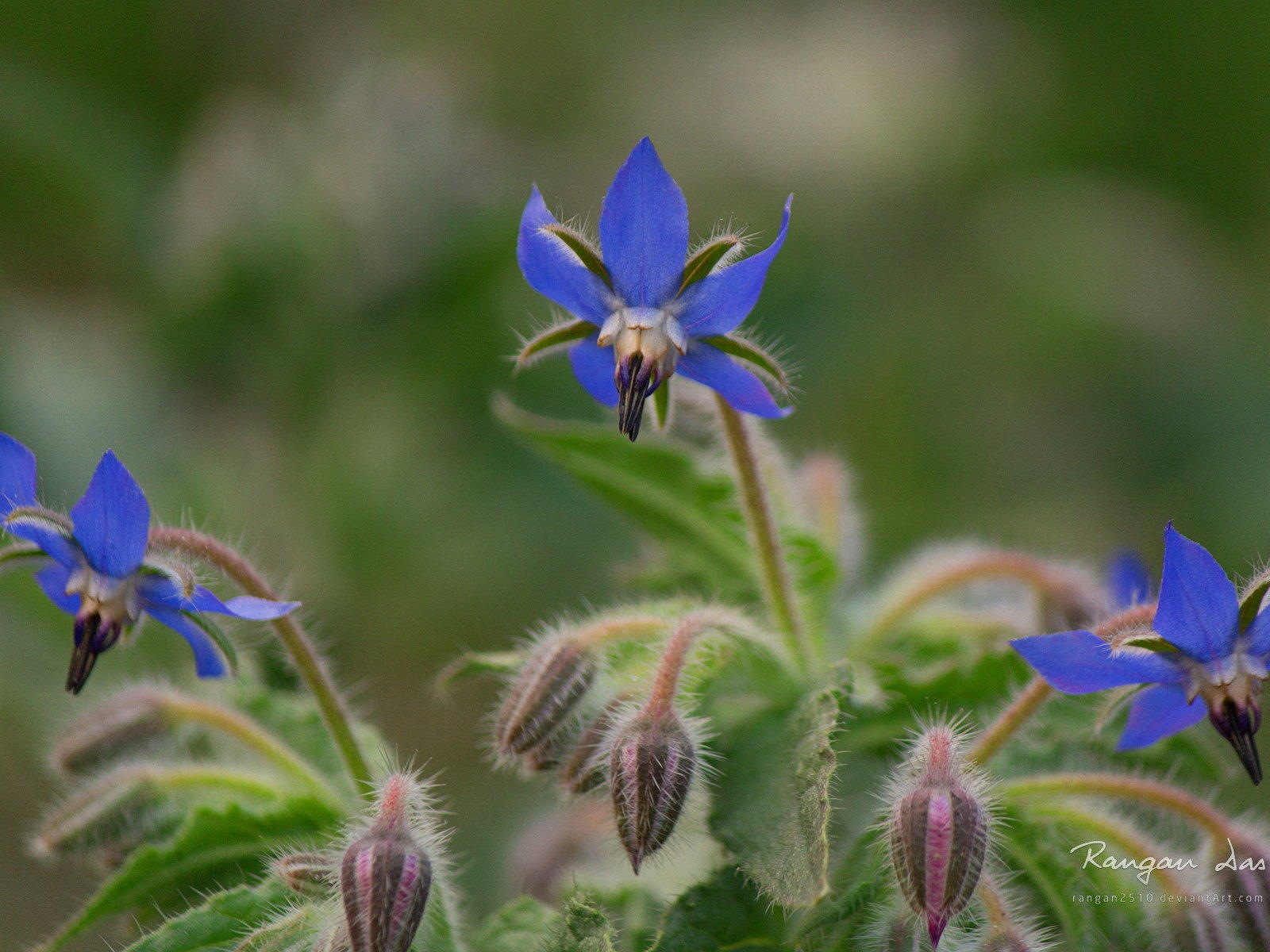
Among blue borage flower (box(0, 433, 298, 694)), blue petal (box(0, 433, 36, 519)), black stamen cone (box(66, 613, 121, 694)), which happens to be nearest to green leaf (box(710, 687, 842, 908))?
blue borage flower (box(0, 433, 298, 694))

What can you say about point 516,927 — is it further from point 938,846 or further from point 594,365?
point 594,365

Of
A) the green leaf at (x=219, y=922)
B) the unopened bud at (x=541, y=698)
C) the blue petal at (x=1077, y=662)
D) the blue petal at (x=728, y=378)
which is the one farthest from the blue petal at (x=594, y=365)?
the green leaf at (x=219, y=922)

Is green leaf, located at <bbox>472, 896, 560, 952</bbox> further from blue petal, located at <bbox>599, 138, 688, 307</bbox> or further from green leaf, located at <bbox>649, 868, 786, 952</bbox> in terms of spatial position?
blue petal, located at <bbox>599, 138, 688, 307</bbox>

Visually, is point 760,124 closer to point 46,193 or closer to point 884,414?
point 884,414

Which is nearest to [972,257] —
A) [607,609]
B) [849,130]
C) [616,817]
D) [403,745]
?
[849,130]

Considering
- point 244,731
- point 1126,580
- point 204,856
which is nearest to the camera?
point 204,856

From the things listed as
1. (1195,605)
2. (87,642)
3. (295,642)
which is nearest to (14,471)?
(87,642)
